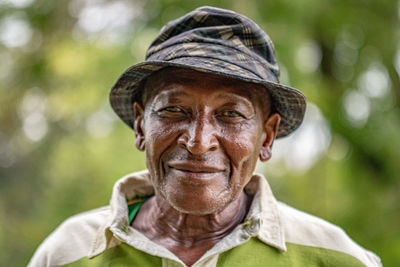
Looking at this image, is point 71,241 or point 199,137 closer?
point 199,137

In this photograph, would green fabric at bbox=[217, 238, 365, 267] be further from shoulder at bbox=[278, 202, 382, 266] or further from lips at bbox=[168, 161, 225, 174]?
lips at bbox=[168, 161, 225, 174]

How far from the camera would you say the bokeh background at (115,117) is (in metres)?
4.52

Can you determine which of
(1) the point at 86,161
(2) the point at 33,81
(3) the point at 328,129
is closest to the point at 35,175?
(1) the point at 86,161

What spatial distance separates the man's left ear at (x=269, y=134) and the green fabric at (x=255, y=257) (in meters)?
0.41

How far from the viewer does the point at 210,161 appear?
179cm

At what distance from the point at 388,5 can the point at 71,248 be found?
4170mm

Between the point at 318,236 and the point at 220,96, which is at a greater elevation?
the point at 220,96

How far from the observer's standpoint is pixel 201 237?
2031mm

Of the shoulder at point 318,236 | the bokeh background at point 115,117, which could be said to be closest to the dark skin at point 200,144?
the shoulder at point 318,236

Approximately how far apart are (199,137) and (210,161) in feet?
0.36

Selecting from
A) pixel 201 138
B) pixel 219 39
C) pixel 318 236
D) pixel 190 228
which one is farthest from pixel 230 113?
pixel 318 236

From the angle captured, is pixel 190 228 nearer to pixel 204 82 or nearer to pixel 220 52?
pixel 204 82

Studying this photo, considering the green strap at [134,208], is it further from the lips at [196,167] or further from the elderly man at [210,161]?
the lips at [196,167]

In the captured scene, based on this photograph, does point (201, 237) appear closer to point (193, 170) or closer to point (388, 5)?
point (193, 170)
